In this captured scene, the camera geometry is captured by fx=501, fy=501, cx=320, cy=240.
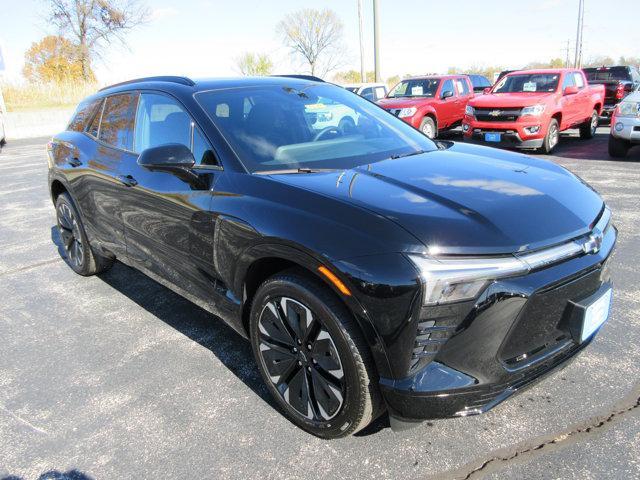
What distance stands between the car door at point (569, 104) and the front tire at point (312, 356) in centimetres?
1048

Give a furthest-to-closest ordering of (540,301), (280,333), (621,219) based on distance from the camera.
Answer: (621,219), (280,333), (540,301)

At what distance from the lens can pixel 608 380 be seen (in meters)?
2.71

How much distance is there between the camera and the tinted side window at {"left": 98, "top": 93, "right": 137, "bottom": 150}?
3.57 meters

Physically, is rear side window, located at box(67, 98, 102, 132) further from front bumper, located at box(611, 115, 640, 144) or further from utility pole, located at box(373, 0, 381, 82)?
utility pole, located at box(373, 0, 381, 82)

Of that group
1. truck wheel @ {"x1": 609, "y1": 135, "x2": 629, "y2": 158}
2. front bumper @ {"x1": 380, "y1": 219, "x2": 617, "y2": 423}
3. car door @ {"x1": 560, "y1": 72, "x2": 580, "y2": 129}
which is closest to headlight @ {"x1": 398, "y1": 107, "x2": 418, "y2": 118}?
car door @ {"x1": 560, "y1": 72, "x2": 580, "y2": 129}

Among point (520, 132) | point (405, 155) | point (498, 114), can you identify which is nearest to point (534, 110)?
point (520, 132)

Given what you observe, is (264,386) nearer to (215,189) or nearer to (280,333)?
(280,333)

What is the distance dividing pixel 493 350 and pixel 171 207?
195 cm

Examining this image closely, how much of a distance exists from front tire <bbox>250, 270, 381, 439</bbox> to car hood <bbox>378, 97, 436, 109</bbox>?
10.7 metres

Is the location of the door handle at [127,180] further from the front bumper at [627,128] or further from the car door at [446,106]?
the car door at [446,106]

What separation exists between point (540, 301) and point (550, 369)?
373 millimetres

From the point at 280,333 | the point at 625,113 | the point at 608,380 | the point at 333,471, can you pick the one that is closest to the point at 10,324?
the point at 280,333

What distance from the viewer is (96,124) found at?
13.5 ft

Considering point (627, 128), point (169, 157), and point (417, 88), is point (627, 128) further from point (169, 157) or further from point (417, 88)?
point (169, 157)
